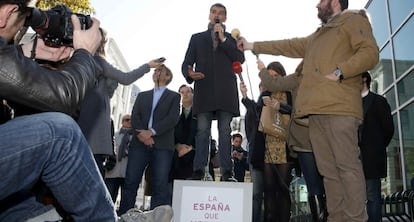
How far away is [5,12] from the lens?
1395 millimetres

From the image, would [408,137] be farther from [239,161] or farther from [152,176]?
[152,176]

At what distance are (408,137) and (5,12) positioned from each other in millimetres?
8537

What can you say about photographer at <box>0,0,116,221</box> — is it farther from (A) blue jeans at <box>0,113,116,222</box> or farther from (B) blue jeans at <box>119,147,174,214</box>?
(B) blue jeans at <box>119,147,174,214</box>

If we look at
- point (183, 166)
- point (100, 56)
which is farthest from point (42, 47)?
point (183, 166)

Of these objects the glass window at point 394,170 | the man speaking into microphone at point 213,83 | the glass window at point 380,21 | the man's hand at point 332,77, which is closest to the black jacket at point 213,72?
the man speaking into microphone at point 213,83

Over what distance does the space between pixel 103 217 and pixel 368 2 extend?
1242cm

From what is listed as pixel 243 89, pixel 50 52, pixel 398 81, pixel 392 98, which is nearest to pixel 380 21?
pixel 398 81

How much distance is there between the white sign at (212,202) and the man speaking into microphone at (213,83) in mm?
985

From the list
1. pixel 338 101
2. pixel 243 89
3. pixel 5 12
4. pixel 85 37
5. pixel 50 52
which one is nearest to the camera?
pixel 5 12

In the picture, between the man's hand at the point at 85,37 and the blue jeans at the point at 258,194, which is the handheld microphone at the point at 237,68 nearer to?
the blue jeans at the point at 258,194

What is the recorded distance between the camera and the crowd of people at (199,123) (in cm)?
126

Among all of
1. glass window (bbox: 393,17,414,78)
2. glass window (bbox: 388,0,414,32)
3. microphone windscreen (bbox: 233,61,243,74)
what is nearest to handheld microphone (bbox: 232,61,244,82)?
microphone windscreen (bbox: 233,61,243,74)

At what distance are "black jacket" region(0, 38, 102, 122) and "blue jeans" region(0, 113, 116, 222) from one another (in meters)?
0.05

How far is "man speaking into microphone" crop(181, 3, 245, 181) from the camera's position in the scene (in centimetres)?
405
